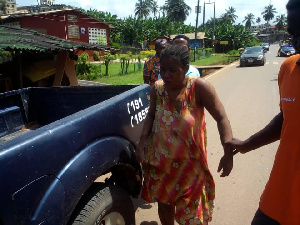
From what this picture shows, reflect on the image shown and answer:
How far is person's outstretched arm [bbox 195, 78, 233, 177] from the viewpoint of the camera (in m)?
2.06

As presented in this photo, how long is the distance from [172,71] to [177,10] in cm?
8132

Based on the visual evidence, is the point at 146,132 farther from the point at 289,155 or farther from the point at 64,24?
the point at 64,24

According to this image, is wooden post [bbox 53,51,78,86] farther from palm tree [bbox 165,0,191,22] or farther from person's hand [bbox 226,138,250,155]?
palm tree [bbox 165,0,191,22]

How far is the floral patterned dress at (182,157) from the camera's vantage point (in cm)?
210

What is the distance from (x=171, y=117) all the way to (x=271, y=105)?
6.64 m

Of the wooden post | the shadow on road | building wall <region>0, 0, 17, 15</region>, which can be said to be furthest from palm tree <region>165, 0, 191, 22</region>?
the shadow on road

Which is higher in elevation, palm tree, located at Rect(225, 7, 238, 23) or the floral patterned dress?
palm tree, located at Rect(225, 7, 238, 23)

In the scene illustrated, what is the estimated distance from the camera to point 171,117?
6.97 feet

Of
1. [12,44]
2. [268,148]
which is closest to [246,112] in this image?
[268,148]

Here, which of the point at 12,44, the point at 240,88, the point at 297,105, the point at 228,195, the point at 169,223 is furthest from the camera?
the point at 240,88

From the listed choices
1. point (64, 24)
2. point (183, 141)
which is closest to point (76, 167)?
point (183, 141)

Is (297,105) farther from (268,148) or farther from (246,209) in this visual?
(268,148)

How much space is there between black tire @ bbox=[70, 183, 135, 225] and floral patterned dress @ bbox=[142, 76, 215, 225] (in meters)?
0.27

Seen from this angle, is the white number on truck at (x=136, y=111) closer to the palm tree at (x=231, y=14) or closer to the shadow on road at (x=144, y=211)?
the shadow on road at (x=144, y=211)
